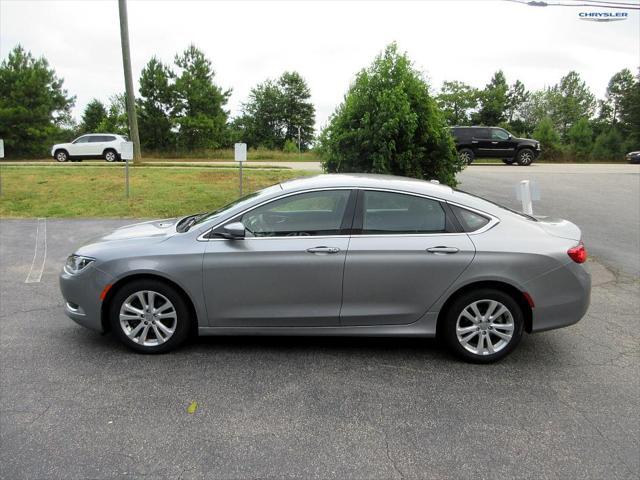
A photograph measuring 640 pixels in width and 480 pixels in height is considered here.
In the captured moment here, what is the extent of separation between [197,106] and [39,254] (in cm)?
3334

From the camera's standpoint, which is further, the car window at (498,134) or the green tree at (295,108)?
the green tree at (295,108)

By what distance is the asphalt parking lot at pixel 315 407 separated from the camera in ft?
9.79

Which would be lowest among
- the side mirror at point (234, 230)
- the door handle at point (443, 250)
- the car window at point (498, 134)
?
the door handle at point (443, 250)

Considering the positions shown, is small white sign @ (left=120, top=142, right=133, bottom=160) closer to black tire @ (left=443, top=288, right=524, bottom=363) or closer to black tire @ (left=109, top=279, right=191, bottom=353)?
black tire @ (left=109, top=279, right=191, bottom=353)

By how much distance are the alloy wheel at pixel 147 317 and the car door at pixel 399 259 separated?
144 centimetres

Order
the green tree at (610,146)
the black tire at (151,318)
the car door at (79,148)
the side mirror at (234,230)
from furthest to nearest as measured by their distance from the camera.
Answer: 1. the green tree at (610,146)
2. the car door at (79,148)
3. the black tire at (151,318)
4. the side mirror at (234,230)

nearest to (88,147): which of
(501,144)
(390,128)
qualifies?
(501,144)

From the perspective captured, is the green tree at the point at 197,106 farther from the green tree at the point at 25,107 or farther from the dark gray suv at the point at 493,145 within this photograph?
the dark gray suv at the point at 493,145

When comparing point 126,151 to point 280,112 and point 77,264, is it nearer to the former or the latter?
point 77,264

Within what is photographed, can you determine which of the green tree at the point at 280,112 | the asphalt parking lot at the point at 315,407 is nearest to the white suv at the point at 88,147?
the asphalt parking lot at the point at 315,407

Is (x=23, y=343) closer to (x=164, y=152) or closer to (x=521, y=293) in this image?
(x=521, y=293)

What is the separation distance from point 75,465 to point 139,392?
88 centimetres

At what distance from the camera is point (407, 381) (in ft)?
13.2

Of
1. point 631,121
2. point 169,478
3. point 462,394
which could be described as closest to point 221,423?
point 169,478
